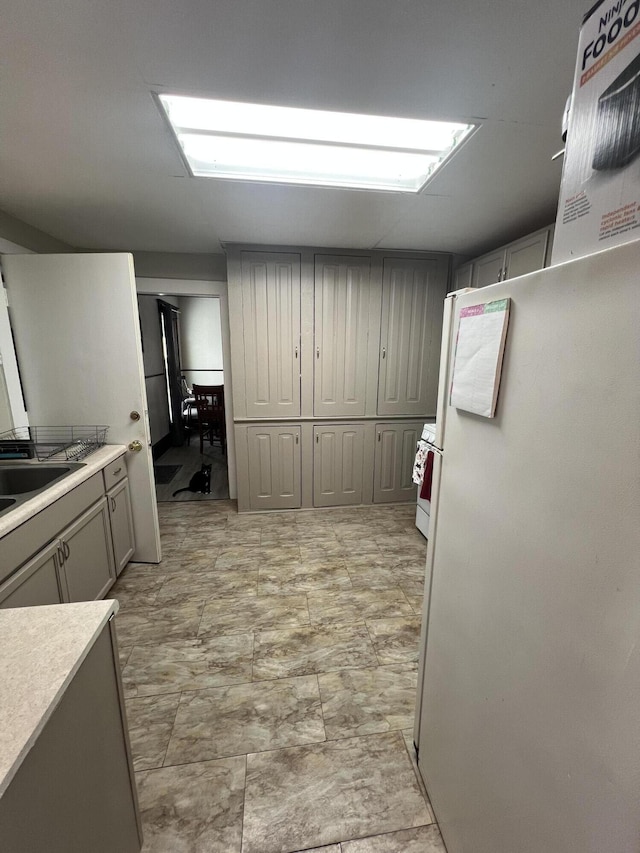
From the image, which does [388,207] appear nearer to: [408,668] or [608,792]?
[608,792]

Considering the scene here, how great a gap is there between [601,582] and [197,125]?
6.20ft

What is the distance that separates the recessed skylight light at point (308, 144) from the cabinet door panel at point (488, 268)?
42.3 inches

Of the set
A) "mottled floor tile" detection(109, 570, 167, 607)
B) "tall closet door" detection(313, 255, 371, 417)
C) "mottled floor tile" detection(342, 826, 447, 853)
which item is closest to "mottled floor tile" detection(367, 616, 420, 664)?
"mottled floor tile" detection(342, 826, 447, 853)

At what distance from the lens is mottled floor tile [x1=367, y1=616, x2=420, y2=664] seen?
5.66 feet

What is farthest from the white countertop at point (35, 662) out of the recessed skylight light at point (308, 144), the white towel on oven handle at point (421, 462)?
the white towel on oven handle at point (421, 462)

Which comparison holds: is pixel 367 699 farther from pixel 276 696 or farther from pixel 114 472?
pixel 114 472

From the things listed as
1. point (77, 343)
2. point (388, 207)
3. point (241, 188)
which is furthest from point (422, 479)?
point (77, 343)

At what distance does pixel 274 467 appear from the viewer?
10.7 feet

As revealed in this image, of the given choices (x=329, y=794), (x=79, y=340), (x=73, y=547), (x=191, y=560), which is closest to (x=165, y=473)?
(x=191, y=560)

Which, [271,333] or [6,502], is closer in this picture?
[6,502]

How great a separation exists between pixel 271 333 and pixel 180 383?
367cm

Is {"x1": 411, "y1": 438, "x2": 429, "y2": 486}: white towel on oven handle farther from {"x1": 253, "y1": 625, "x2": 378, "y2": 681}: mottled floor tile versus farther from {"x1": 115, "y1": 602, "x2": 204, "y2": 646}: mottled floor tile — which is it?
{"x1": 115, "y1": 602, "x2": 204, "y2": 646}: mottled floor tile

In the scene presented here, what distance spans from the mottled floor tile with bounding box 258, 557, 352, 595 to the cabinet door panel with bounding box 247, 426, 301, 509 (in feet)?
2.88

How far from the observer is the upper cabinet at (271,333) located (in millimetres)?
2859
